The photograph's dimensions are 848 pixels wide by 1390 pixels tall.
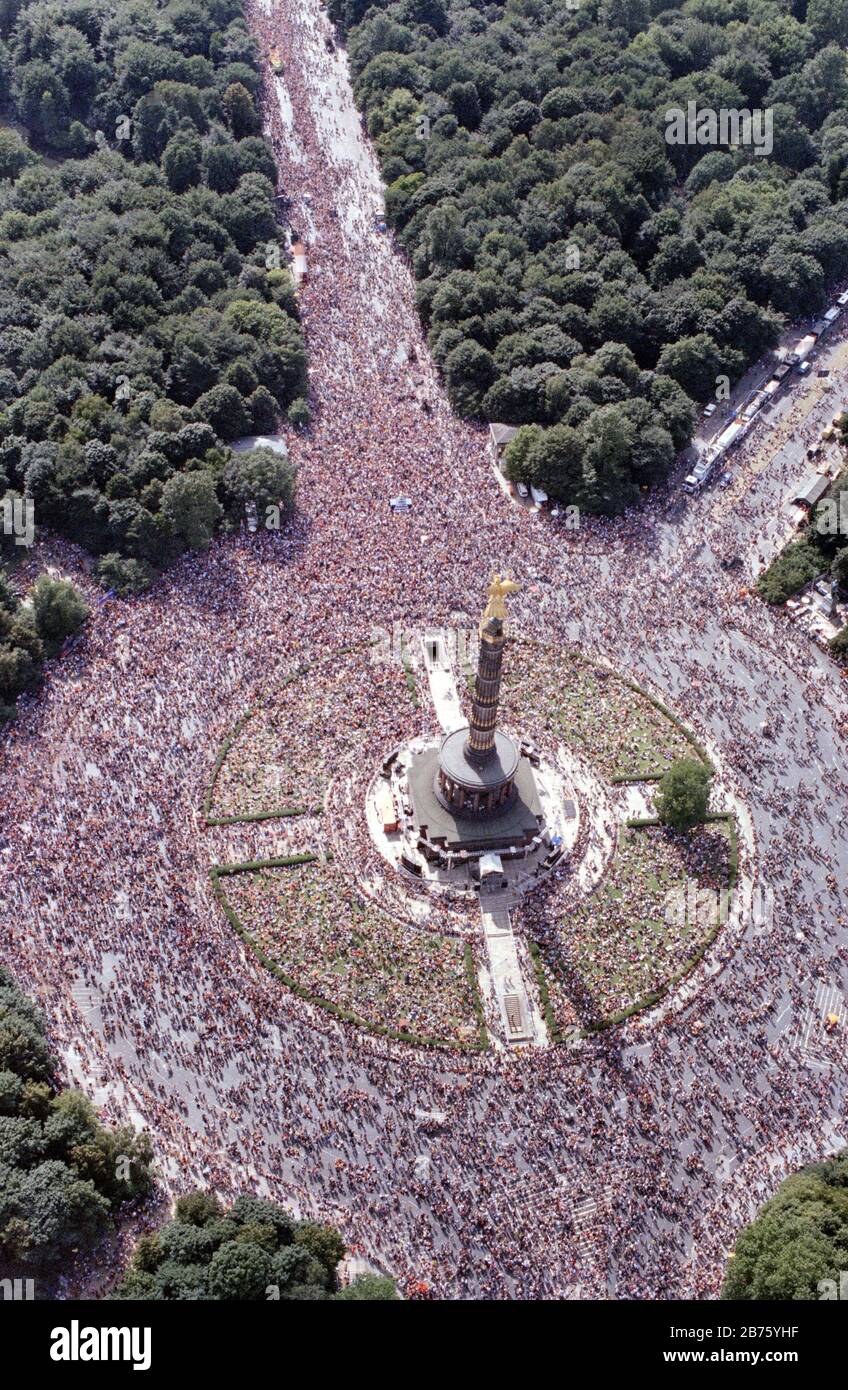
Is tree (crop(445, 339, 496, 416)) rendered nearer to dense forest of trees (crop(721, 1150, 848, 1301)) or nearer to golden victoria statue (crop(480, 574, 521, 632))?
golden victoria statue (crop(480, 574, 521, 632))

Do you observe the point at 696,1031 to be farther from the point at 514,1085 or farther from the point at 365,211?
the point at 365,211

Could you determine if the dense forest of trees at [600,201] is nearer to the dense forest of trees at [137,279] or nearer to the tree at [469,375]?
the tree at [469,375]

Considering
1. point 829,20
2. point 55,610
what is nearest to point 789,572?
point 55,610

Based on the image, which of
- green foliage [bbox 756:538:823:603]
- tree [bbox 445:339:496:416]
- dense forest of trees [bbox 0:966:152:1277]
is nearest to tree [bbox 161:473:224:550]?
tree [bbox 445:339:496:416]

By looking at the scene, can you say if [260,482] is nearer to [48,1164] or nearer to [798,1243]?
[48,1164]

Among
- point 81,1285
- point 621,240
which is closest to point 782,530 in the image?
point 621,240

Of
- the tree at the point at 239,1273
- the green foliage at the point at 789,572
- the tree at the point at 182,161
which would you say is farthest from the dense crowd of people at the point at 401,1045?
the tree at the point at 182,161
